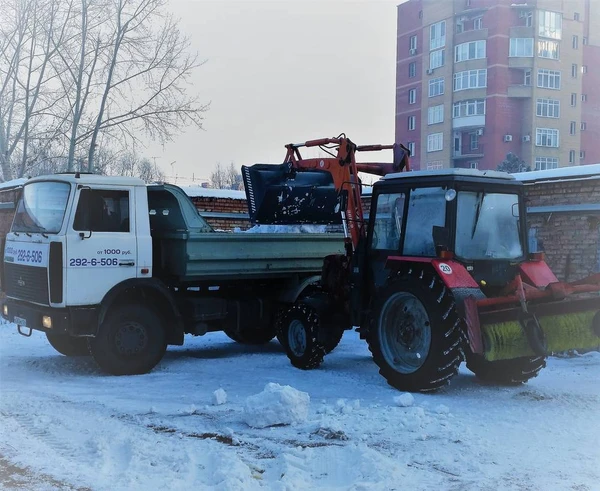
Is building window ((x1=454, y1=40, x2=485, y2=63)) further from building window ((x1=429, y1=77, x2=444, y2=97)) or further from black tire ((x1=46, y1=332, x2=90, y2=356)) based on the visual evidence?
black tire ((x1=46, y1=332, x2=90, y2=356))

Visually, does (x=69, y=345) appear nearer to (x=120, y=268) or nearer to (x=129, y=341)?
(x=129, y=341)

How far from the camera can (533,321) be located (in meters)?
7.04

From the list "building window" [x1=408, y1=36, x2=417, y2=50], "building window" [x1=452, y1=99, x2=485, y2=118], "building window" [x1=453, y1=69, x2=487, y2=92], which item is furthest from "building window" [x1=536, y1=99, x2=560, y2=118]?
"building window" [x1=408, y1=36, x2=417, y2=50]

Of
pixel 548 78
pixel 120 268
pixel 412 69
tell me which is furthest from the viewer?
pixel 412 69

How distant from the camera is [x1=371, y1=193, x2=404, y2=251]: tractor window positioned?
8242 millimetres

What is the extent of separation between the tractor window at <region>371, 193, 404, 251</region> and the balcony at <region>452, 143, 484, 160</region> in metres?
47.2

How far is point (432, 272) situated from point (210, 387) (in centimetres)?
284

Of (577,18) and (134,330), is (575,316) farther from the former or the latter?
(577,18)

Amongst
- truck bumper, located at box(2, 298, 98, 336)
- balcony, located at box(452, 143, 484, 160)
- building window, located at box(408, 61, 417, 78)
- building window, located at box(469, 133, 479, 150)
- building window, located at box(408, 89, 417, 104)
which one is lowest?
truck bumper, located at box(2, 298, 98, 336)

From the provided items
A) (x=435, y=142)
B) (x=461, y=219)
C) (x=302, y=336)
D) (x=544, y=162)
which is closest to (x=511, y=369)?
(x=461, y=219)

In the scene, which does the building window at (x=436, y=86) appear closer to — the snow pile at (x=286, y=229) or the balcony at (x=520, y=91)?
the balcony at (x=520, y=91)

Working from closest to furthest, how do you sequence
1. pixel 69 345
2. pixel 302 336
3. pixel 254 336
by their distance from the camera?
pixel 302 336 → pixel 69 345 → pixel 254 336

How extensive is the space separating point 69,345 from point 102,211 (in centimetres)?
217

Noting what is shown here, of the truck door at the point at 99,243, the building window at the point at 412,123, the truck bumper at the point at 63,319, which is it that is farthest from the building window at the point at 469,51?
the truck bumper at the point at 63,319
